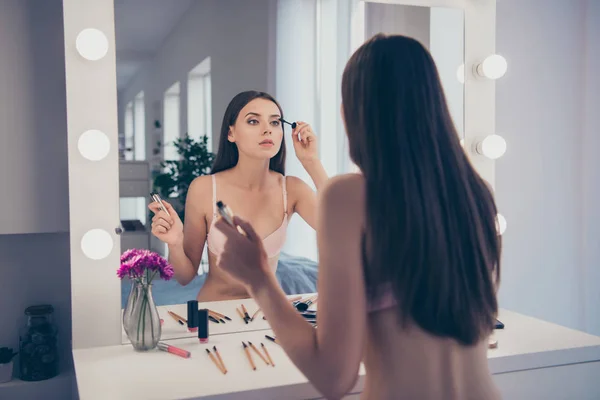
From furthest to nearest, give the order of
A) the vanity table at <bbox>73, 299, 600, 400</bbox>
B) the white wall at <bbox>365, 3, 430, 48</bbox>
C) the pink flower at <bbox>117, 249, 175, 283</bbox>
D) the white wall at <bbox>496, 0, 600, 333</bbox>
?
the white wall at <bbox>496, 0, 600, 333</bbox>
the white wall at <bbox>365, 3, 430, 48</bbox>
the pink flower at <bbox>117, 249, 175, 283</bbox>
the vanity table at <bbox>73, 299, 600, 400</bbox>

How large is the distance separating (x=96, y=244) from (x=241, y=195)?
1.08 feet

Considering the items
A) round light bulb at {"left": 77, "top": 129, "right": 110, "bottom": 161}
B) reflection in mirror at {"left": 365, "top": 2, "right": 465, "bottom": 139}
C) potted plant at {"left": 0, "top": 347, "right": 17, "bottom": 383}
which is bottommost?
potted plant at {"left": 0, "top": 347, "right": 17, "bottom": 383}

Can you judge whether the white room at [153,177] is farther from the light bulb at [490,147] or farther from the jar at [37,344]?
the light bulb at [490,147]

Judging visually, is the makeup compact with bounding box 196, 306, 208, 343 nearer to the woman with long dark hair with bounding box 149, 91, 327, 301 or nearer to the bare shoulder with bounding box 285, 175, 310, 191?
the woman with long dark hair with bounding box 149, 91, 327, 301

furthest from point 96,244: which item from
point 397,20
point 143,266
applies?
point 397,20

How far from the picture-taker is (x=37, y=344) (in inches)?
52.1

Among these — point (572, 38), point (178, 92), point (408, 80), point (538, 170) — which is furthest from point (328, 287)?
point (572, 38)

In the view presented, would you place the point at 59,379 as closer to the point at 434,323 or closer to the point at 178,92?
the point at 178,92

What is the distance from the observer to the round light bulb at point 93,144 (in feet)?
4.11

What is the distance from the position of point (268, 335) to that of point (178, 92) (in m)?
0.58

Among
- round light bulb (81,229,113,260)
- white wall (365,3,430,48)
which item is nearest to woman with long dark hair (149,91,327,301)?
round light bulb (81,229,113,260)

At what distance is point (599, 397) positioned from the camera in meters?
1.30

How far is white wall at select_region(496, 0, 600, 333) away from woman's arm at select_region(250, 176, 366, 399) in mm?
1294

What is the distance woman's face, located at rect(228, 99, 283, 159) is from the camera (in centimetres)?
137
